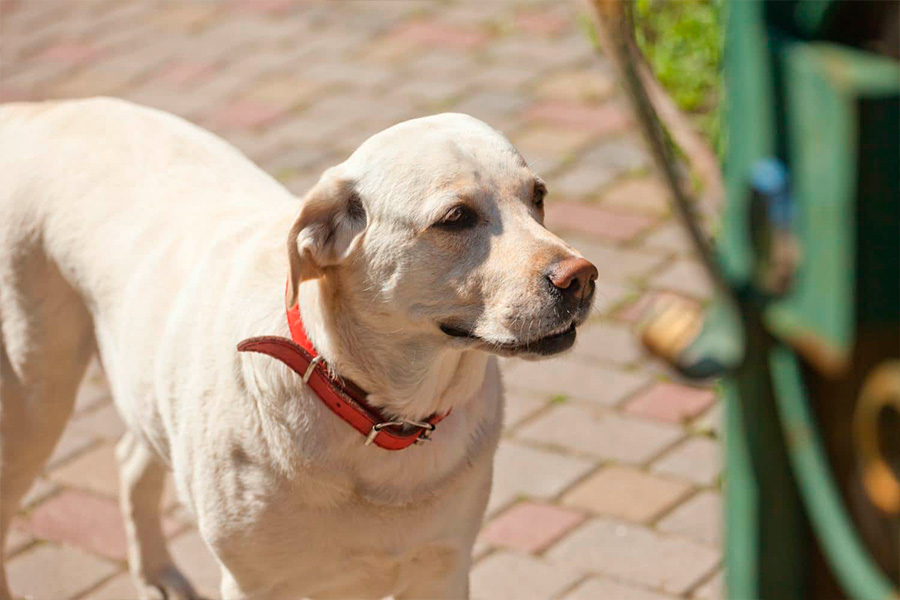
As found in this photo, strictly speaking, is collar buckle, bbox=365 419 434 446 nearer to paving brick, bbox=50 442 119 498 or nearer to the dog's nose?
the dog's nose

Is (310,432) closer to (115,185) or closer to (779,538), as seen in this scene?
(115,185)

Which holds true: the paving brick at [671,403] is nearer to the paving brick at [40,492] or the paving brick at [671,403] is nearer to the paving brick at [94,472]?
the paving brick at [94,472]

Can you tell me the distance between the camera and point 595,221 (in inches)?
210

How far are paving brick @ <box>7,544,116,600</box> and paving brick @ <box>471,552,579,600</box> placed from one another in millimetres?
1137

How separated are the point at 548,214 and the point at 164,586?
99.3 inches

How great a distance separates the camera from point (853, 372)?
1049 millimetres

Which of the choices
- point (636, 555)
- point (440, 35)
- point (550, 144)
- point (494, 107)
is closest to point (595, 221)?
point (550, 144)

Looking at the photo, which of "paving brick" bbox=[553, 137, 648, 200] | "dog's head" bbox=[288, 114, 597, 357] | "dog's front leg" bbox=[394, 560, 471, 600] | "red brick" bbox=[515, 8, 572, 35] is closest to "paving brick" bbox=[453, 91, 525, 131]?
"paving brick" bbox=[553, 137, 648, 200]

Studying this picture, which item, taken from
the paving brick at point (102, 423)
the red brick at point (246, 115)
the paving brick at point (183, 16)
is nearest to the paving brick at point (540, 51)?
the red brick at point (246, 115)

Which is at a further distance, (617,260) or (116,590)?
(617,260)

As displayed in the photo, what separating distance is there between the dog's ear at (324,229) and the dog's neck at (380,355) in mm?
78

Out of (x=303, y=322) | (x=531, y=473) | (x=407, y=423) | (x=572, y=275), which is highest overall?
(x=572, y=275)

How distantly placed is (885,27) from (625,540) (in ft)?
8.89

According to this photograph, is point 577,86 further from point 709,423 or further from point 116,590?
point 116,590
